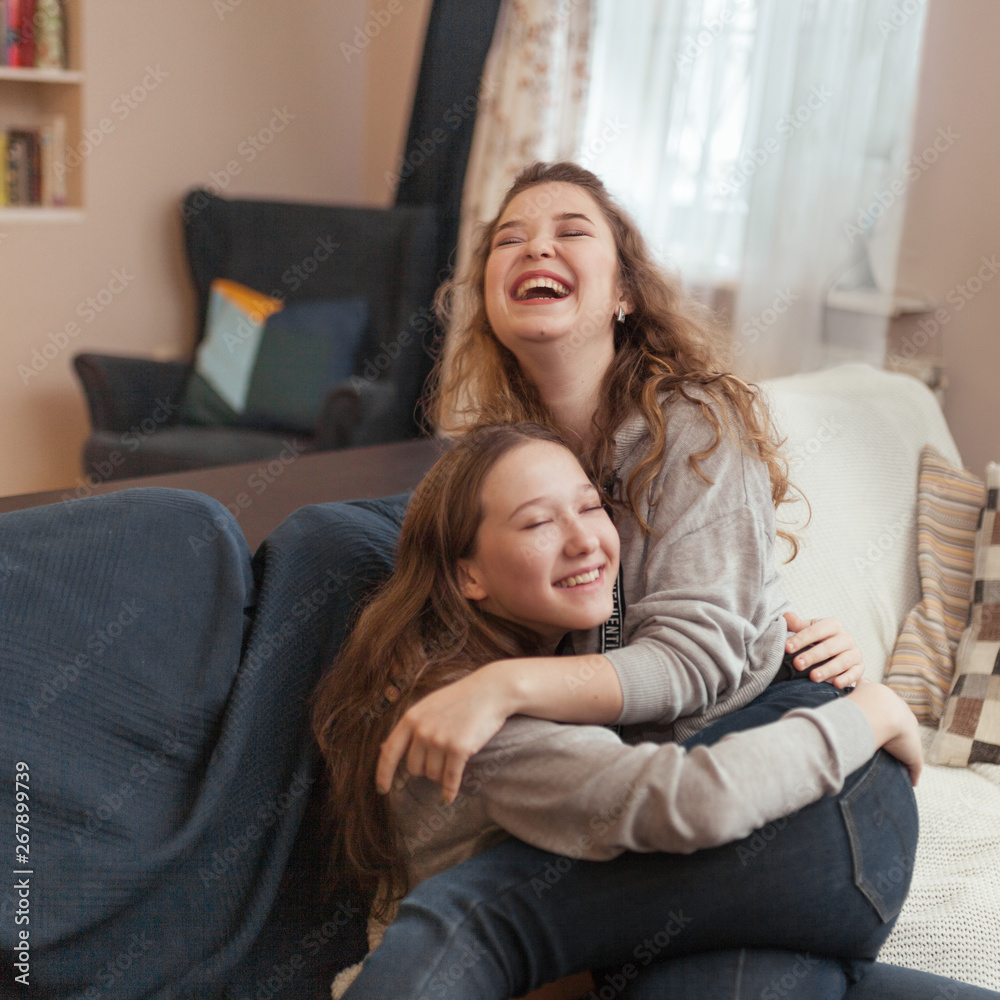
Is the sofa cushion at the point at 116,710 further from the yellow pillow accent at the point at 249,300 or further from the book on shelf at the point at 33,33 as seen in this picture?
the book on shelf at the point at 33,33

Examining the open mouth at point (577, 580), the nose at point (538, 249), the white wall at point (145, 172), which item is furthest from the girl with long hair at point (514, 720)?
the white wall at point (145, 172)

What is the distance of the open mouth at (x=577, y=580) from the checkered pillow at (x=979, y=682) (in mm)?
800

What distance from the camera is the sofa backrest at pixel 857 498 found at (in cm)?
168

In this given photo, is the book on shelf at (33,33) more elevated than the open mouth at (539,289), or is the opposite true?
the book on shelf at (33,33)

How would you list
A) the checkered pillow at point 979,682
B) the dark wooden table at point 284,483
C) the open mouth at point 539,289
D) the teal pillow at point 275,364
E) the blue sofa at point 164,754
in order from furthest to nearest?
the teal pillow at point 275,364 → the checkered pillow at point 979,682 → the dark wooden table at point 284,483 → the open mouth at point 539,289 → the blue sofa at point 164,754

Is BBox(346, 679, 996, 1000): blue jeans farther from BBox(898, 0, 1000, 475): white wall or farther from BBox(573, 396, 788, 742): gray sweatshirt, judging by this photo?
BBox(898, 0, 1000, 475): white wall

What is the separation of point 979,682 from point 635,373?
0.75 meters

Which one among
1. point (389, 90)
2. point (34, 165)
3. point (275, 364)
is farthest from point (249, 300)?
point (389, 90)

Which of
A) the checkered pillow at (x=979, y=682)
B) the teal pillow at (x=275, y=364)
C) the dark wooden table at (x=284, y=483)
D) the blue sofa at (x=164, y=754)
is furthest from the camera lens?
the teal pillow at (x=275, y=364)

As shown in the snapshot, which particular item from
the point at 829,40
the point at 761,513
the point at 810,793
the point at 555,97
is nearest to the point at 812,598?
the point at 761,513

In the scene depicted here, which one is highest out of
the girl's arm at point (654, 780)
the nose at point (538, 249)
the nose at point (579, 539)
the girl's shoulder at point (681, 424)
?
the nose at point (538, 249)

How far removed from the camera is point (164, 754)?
109cm

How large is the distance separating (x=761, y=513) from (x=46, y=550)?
0.77m

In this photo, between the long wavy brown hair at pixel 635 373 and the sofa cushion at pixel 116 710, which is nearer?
the sofa cushion at pixel 116 710
